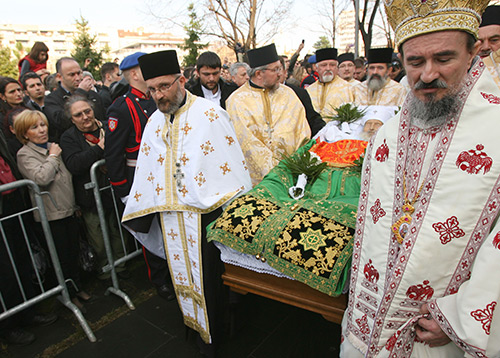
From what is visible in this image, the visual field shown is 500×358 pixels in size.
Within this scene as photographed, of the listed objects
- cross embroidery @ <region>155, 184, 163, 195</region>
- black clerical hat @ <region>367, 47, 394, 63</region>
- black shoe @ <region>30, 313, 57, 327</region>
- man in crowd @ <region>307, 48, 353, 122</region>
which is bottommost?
black shoe @ <region>30, 313, 57, 327</region>

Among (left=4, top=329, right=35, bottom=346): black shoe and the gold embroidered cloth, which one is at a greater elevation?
the gold embroidered cloth

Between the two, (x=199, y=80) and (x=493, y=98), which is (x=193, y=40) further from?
(x=493, y=98)

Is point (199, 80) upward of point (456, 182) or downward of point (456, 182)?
upward

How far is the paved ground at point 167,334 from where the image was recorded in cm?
300

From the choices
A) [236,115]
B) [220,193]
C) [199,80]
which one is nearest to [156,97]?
[220,193]

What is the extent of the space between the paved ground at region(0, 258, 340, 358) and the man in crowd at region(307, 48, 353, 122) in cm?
324

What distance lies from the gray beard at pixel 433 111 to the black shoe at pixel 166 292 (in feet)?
10.2

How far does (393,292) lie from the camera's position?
1.54m

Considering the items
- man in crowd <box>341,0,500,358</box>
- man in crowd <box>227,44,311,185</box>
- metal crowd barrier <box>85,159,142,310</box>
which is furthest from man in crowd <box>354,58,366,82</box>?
man in crowd <box>341,0,500,358</box>

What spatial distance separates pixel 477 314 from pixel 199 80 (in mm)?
4824

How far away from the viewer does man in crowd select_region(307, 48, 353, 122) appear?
5469 millimetres

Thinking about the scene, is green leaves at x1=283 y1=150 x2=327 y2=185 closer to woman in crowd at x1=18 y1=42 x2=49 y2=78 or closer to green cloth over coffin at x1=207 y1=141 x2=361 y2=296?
green cloth over coffin at x1=207 y1=141 x2=361 y2=296

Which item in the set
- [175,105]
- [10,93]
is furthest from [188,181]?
[10,93]

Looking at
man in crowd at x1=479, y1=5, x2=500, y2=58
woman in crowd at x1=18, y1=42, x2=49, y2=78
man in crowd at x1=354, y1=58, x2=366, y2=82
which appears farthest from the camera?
man in crowd at x1=354, y1=58, x2=366, y2=82
